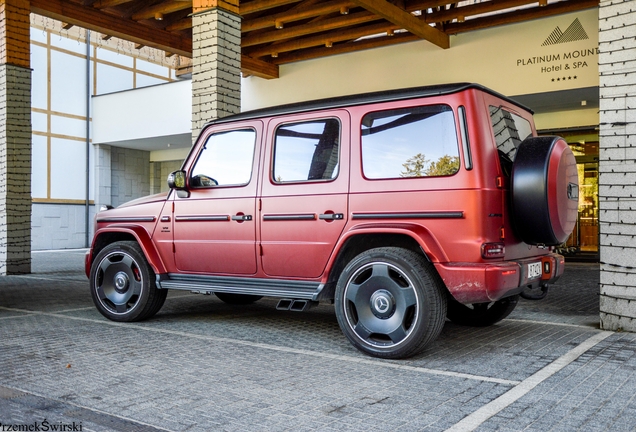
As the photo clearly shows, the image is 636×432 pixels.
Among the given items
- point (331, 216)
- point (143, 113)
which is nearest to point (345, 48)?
point (143, 113)

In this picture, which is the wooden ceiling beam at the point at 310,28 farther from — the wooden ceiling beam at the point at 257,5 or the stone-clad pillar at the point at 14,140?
the stone-clad pillar at the point at 14,140

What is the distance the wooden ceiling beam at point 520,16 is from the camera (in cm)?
1231

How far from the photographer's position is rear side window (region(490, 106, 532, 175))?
446cm

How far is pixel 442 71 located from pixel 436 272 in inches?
420

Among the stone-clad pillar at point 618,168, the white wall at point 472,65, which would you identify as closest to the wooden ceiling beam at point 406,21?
the white wall at point 472,65

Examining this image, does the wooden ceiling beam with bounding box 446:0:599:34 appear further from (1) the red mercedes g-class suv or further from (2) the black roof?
(2) the black roof

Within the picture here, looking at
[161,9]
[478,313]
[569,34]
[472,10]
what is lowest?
[478,313]

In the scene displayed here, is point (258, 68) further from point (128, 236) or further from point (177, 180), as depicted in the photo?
point (177, 180)

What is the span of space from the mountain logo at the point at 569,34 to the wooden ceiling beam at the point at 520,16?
310 mm

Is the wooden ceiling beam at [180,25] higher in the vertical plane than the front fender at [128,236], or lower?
higher

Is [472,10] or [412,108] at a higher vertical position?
[472,10]

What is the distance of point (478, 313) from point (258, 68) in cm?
1263

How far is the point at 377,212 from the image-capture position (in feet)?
14.8

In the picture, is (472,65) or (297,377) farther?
(472,65)
